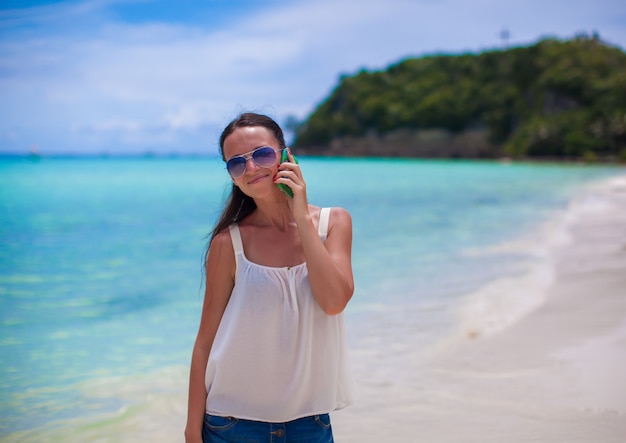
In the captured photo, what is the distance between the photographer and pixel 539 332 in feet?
16.1

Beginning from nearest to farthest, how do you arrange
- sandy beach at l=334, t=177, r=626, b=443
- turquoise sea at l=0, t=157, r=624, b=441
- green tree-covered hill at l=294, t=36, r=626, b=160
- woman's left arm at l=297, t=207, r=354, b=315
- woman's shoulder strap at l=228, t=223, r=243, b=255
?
1. woman's left arm at l=297, t=207, r=354, b=315
2. woman's shoulder strap at l=228, t=223, r=243, b=255
3. sandy beach at l=334, t=177, r=626, b=443
4. turquoise sea at l=0, t=157, r=624, b=441
5. green tree-covered hill at l=294, t=36, r=626, b=160

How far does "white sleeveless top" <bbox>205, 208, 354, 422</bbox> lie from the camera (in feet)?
5.35

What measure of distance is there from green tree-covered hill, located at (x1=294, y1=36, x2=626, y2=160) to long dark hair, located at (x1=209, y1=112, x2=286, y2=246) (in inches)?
2888

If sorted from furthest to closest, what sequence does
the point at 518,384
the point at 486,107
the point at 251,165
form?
the point at 486,107, the point at 518,384, the point at 251,165

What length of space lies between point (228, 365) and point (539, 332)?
3838mm

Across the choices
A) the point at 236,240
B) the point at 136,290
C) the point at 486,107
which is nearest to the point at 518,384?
the point at 236,240

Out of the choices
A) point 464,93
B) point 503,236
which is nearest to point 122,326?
point 503,236

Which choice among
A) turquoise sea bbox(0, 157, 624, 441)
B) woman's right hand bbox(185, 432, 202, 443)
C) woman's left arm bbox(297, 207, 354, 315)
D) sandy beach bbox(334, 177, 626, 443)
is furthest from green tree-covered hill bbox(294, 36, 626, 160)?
woman's right hand bbox(185, 432, 202, 443)

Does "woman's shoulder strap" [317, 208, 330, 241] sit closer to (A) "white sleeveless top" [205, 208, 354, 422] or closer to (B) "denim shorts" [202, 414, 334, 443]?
(A) "white sleeveless top" [205, 208, 354, 422]

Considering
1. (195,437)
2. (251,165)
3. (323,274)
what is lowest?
(195,437)

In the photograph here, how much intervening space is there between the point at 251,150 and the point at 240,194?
0.18m

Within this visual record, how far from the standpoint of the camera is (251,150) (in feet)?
5.59

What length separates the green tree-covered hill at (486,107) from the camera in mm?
77125

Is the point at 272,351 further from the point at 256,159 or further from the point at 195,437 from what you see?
the point at 256,159
